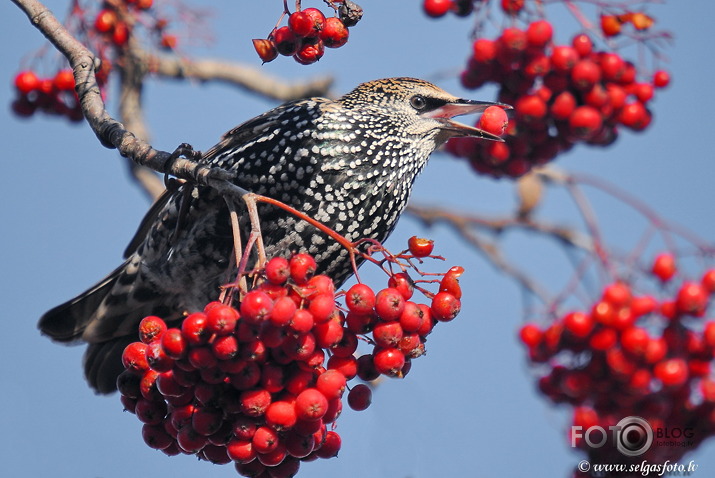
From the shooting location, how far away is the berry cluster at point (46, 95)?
4488 mm

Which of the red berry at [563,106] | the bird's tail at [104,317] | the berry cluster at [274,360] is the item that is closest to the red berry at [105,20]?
the bird's tail at [104,317]

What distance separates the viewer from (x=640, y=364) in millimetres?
2930

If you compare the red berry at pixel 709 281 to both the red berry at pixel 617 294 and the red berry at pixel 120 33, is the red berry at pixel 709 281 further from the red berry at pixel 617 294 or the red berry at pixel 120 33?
the red berry at pixel 120 33

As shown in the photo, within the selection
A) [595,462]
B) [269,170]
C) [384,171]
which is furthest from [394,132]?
[595,462]

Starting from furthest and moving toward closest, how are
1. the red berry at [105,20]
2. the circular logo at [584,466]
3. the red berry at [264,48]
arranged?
the red berry at [105,20]
the circular logo at [584,466]
the red berry at [264,48]

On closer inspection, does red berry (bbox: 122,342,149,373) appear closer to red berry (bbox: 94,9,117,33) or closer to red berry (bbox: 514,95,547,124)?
red berry (bbox: 514,95,547,124)

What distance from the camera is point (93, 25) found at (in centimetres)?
442

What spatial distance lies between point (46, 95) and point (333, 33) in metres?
2.09

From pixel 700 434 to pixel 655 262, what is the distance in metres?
0.56

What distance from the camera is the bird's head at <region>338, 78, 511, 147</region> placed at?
4.07 metres

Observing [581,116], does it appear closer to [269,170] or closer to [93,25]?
[269,170]

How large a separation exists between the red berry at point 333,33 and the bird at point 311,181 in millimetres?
900

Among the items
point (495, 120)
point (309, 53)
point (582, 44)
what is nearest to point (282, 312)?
point (309, 53)

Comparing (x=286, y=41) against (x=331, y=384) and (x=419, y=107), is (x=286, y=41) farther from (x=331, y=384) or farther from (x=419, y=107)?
(x=419, y=107)
